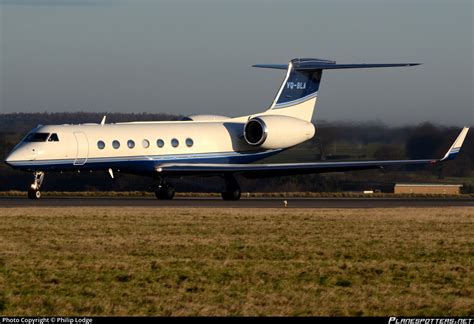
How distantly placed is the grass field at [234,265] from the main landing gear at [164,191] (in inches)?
455

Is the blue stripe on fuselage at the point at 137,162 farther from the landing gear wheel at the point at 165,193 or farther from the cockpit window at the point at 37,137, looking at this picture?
the cockpit window at the point at 37,137

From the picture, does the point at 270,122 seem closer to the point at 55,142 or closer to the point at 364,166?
the point at 364,166

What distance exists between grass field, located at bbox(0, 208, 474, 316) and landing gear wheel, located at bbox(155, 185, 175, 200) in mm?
11550

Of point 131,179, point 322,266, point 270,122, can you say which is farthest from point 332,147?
point 322,266

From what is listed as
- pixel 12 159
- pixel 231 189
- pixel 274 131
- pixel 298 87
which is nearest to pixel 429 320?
pixel 12 159

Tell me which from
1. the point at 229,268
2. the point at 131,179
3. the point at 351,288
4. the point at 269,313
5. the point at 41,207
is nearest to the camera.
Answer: the point at 269,313

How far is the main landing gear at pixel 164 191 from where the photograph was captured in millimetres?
39344

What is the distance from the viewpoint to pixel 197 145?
133 ft

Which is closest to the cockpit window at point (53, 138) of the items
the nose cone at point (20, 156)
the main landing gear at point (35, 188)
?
the nose cone at point (20, 156)

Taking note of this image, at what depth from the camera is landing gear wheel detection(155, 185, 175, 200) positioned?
3934 cm

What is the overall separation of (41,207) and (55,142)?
5787 millimetres

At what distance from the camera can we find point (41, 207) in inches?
1256

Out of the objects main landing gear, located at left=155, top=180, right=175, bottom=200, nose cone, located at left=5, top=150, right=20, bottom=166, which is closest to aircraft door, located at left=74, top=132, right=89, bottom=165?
nose cone, located at left=5, top=150, right=20, bottom=166

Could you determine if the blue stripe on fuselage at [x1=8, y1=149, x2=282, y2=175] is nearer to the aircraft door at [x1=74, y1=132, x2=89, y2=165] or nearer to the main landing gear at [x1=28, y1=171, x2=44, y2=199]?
the aircraft door at [x1=74, y1=132, x2=89, y2=165]
